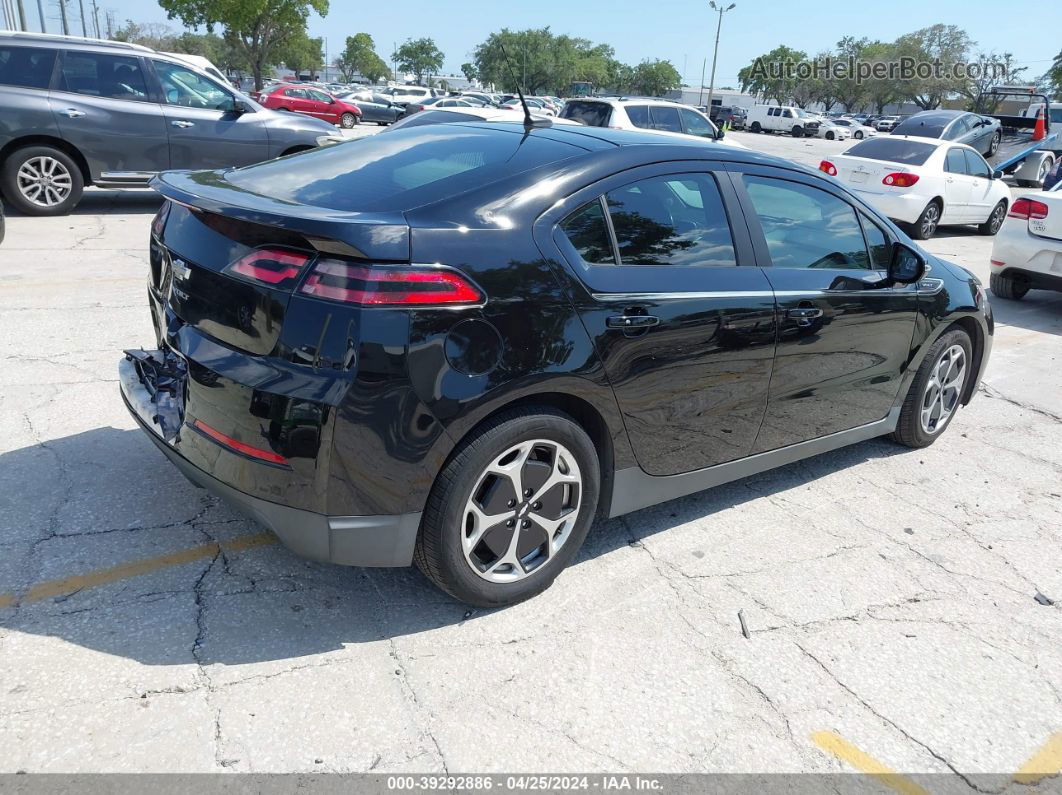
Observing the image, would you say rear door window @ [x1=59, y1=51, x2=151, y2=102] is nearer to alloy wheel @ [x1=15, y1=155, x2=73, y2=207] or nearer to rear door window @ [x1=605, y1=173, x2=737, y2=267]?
alloy wheel @ [x1=15, y1=155, x2=73, y2=207]

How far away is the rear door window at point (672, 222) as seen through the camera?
3.22 meters

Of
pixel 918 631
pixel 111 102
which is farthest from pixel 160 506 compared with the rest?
pixel 111 102

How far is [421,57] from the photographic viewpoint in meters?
136

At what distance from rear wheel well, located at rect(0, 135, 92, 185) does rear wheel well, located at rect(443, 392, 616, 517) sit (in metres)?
9.04

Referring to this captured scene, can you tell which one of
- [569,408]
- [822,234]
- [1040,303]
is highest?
[822,234]

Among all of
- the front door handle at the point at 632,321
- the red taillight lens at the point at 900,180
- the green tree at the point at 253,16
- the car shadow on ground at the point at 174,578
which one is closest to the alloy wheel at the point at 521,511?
the car shadow on ground at the point at 174,578

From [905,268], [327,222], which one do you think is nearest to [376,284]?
[327,222]

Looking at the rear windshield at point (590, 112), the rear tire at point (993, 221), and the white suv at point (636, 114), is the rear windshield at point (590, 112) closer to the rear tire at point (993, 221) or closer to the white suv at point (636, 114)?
the white suv at point (636, 114)

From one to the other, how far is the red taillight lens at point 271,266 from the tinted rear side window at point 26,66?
8858 mm

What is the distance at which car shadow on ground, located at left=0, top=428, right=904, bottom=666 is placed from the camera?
2854 mm

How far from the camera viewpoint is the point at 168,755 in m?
2.36

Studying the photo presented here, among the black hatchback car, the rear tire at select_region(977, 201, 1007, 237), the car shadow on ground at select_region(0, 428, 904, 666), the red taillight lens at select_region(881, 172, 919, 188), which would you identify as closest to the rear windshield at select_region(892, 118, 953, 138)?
the rear tire at select_region(977, 201, 1007, 237)

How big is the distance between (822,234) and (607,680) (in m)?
2.37

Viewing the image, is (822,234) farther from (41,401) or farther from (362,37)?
(362,37)
